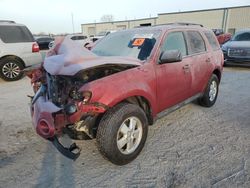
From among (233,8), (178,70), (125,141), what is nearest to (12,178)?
(125,141)

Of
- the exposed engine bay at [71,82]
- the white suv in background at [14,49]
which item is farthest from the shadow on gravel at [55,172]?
the white suv in background at [14,49]

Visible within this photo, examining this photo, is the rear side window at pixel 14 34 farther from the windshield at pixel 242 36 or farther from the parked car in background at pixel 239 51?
the windshield at pixel 242 36

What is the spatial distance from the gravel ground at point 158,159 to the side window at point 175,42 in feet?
4.38

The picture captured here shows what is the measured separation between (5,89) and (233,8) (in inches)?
1525

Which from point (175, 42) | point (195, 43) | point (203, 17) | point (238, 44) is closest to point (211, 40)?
point (195, 43)

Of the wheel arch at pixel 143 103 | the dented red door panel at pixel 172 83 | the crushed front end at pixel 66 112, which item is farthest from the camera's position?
the dented red door panel at pixel 172 83

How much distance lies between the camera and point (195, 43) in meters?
4.38

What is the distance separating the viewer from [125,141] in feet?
9.54

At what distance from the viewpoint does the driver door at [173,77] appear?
341 cm

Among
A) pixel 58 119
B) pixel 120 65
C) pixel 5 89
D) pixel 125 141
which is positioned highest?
pixel 120 65

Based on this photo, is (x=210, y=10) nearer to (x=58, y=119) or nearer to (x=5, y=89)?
(x=5, y=89)

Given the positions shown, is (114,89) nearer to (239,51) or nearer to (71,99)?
(71,99)

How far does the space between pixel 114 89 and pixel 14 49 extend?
6935mm

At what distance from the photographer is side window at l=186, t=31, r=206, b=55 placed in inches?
165
